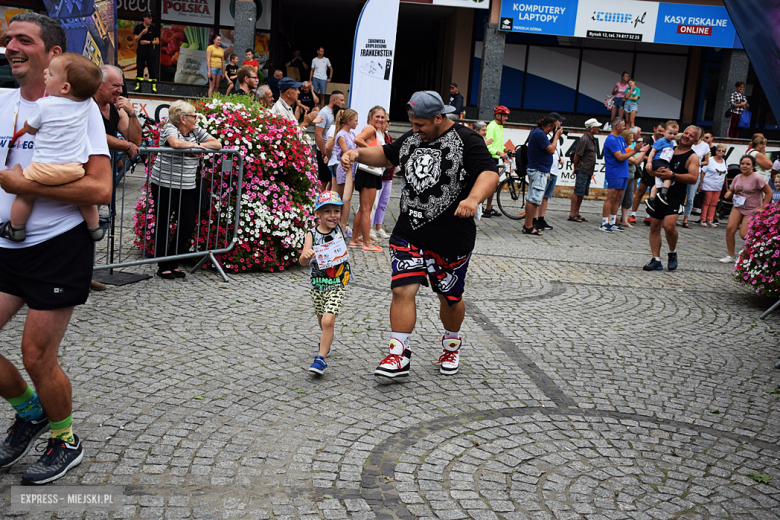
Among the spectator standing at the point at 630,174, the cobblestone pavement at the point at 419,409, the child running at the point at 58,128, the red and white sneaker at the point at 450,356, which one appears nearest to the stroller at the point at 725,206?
the spectator standing at the point at 630,174

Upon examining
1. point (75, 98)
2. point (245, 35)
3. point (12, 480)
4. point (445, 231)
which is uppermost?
point (245, 35)

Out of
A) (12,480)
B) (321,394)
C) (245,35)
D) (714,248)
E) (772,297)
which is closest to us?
(12,480)

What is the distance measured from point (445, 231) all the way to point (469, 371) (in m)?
1.13

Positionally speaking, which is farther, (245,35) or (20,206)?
(245,35)

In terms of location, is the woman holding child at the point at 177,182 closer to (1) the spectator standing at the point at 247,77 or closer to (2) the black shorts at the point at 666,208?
(1) the spectator standing at the point at 247,77

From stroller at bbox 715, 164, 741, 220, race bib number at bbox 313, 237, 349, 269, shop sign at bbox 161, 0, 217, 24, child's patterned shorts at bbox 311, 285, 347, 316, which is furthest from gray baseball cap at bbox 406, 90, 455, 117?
shop sign at bbox 161, 0, 217, 24

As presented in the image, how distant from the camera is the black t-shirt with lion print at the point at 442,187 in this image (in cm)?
476

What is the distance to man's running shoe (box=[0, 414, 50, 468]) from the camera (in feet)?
11.1

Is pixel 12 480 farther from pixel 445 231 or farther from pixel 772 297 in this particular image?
pixel 772 297

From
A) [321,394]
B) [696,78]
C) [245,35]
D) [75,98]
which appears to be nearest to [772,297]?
[321,394]

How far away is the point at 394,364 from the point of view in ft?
15.9

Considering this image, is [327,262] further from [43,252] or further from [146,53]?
[146,53]

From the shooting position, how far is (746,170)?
10.8 metres

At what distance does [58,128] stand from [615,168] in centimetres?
1169
